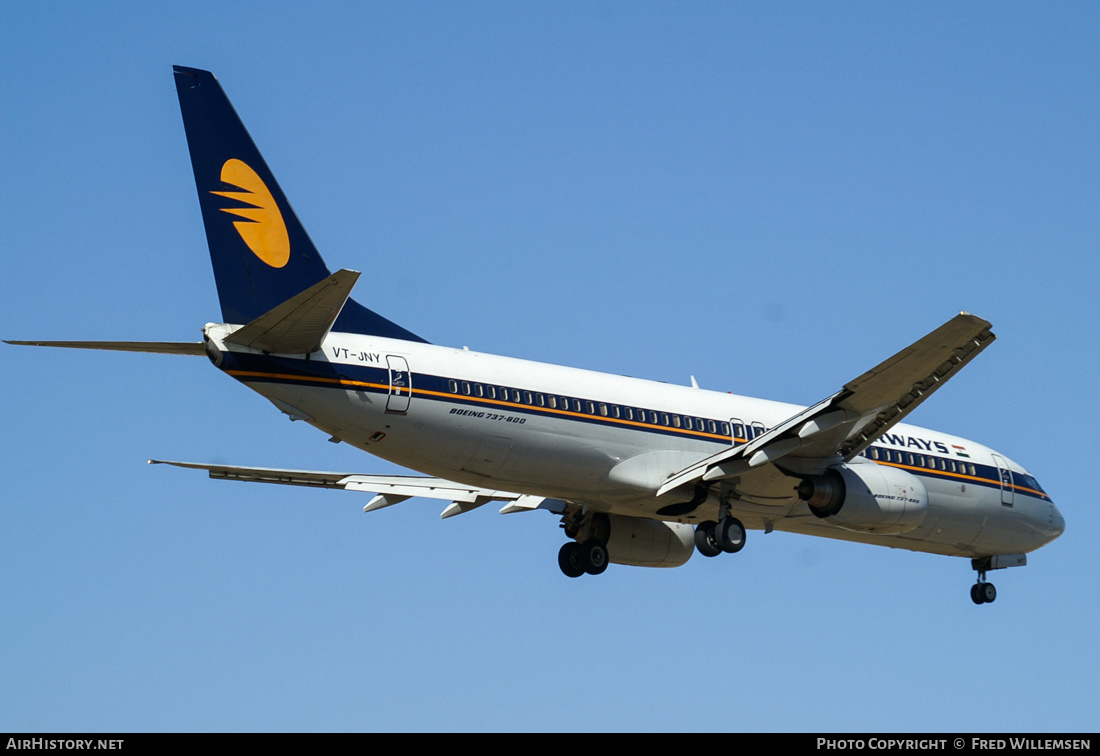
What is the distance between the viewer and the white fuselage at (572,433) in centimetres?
2359

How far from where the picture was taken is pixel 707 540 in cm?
2747

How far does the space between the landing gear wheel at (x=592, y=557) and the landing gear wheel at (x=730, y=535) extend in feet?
11.8

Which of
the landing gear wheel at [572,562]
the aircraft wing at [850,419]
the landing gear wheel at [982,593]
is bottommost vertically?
the landing gear wheel at [982,593]

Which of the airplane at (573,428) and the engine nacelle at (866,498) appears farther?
the engine nacelle at (866,498)

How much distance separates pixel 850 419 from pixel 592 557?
711 cm

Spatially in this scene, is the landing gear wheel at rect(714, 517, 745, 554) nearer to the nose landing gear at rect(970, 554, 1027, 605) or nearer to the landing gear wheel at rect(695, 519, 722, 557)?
the landing gear wheel at rect(695, 519, 722, 557)

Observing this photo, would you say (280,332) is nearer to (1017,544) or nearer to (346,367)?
(346,367)

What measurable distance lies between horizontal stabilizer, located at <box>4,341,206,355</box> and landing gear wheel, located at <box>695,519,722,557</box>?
34.8ft

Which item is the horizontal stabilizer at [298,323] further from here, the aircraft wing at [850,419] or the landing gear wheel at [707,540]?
the landing gear wheel at [707,540]

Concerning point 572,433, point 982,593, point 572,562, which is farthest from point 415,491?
point 982,593

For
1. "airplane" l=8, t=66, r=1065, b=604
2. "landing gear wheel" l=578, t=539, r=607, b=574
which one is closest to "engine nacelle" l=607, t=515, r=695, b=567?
"airplane" l=8, t=66, r=1065, b=604

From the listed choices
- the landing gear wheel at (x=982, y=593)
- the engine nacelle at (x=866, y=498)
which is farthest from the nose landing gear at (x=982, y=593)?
the engine nacelle at (x=866, y=498)
